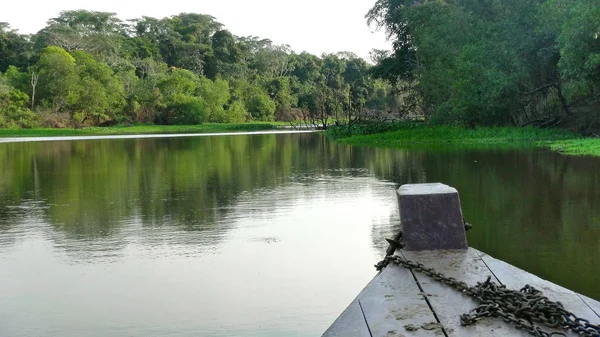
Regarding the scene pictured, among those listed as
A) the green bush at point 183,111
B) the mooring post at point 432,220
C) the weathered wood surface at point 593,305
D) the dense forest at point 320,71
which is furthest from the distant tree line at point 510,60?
the green bush at point 183,111

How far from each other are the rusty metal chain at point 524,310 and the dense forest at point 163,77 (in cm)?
5191

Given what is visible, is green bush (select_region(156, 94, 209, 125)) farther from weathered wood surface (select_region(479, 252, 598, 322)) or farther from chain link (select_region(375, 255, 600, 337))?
chain link (select_region(375, 255, 600, 337))

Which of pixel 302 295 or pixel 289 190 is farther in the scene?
pixel 289 190

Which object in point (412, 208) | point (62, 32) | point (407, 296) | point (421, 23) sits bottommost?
point (407, 296)

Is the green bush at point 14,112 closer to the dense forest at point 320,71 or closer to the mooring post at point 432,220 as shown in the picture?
the dense forest at point 320,71

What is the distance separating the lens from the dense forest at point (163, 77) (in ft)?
213

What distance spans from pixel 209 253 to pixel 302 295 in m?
2.15

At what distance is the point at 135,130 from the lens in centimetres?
6450

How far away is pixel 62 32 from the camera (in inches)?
2987

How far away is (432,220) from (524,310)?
4.83 ft

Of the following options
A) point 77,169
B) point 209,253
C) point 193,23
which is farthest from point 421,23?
point 193,23

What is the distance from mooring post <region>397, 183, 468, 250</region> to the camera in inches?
183

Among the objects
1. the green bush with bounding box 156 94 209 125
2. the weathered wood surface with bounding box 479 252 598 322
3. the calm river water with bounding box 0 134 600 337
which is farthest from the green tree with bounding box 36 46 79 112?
the weathered wood surface with bounding box 479 252 598 322

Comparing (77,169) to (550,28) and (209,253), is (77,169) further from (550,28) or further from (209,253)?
(550,28)
